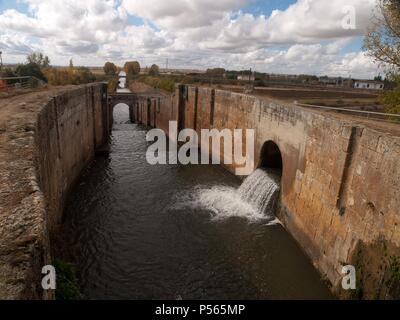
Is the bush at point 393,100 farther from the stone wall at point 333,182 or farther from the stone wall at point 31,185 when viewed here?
the stone wall at point 31,185

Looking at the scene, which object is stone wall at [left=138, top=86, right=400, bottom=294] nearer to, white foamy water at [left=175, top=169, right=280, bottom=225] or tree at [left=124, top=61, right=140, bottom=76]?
white foamy water at [left=175, top=169, right=280, bottom=225]

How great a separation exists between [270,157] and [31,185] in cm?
1336

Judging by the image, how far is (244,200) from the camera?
14.7 m

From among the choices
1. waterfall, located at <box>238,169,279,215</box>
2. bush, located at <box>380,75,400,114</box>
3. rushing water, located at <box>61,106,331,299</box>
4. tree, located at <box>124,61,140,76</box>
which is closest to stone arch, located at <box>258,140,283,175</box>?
waterfall, located at <box>238,169,279,215</box>

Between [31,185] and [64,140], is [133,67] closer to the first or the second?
[64,140]

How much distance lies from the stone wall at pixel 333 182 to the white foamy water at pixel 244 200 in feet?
2.55

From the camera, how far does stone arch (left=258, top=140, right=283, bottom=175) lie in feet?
52.4

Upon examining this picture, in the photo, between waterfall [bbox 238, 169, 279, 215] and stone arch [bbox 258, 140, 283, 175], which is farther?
stone arch [bbox 258, 140, 283, 175]

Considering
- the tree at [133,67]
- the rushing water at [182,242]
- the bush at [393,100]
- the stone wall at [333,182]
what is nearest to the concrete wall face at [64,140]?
the rushing water at [182,242]

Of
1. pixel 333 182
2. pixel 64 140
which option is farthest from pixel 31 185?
pixel 64 140

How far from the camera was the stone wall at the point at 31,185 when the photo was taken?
289 cm

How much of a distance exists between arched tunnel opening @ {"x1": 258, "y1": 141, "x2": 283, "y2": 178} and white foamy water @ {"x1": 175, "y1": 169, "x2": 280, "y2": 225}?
67 cm

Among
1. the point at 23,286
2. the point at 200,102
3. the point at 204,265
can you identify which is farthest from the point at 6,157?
the point at 200,102

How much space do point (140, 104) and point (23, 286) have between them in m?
38.1
